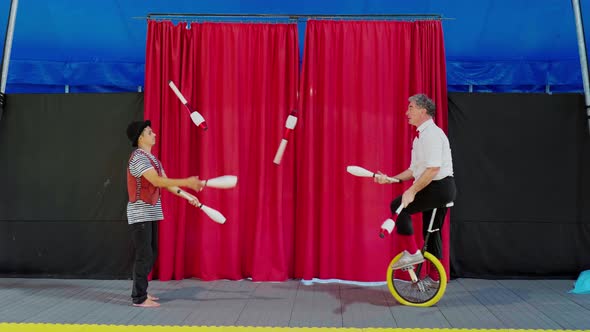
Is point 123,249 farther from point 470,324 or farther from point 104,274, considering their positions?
point 470,324

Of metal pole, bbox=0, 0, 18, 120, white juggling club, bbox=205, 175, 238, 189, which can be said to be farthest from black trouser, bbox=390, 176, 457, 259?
metal pole, bbox=0, 0, 18, 120

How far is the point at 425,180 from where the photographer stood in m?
2.95

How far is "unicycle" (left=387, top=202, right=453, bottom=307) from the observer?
120 inches

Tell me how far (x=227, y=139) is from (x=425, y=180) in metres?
1.71

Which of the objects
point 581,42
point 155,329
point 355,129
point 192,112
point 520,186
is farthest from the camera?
point 520,186

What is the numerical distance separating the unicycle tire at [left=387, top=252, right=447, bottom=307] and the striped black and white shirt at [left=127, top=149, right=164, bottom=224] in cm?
163

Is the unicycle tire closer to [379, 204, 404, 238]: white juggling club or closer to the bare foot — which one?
[379, 204, 404, 238]: white juggling club

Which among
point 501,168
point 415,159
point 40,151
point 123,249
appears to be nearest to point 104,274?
point 123,249

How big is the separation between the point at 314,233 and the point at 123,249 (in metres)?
1.63

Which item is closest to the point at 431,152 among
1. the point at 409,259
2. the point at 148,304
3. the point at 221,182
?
the point at 409,259

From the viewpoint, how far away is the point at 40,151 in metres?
4.07

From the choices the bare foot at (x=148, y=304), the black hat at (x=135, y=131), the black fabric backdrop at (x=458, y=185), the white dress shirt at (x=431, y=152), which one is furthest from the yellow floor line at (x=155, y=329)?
the black fabric backdrop at (x=458, y=185)

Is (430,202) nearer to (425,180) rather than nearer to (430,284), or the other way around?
(425,180)

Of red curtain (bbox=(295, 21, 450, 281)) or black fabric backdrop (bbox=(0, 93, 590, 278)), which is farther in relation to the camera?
black fabric backdrop (bbox=(0, 93, 590, 278))
